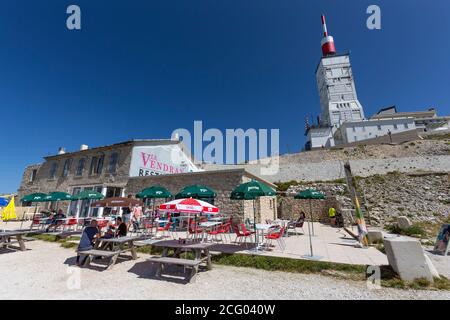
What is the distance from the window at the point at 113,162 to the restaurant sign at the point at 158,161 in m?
2.06

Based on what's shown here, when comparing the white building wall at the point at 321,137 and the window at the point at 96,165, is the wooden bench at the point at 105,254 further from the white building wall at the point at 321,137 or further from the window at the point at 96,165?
the white building wall at the point at 321,137

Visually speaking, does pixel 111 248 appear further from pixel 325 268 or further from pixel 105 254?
pixel 325 268

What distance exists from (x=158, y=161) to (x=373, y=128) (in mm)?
51050

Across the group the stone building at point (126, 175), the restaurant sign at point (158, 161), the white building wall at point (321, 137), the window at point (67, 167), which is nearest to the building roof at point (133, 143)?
the stone building at point (126, 175)

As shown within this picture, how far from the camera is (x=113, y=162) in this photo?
18.6 meters

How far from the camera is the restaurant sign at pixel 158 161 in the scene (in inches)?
710

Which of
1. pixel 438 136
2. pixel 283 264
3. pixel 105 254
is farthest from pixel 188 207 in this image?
pixel 438 136

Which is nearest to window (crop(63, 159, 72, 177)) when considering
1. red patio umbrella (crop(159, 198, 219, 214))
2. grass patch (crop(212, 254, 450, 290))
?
red patio umbrella (crop(159, 198, 219, 214))

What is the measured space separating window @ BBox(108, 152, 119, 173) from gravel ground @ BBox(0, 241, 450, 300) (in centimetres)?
1215

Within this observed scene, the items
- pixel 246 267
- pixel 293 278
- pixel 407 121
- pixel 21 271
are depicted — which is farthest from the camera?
pixel 407 121
